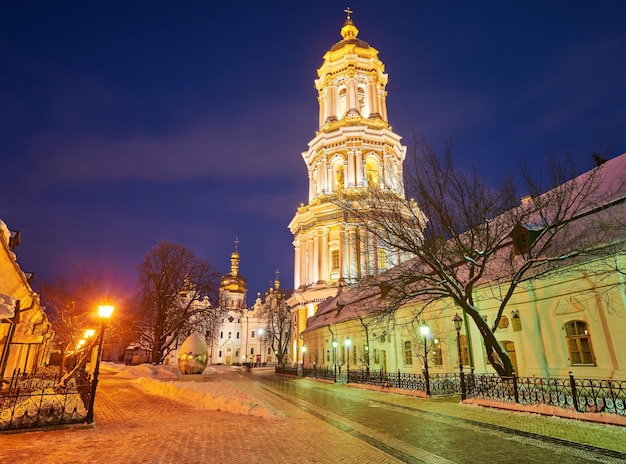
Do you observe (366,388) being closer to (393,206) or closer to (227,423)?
(393,206)

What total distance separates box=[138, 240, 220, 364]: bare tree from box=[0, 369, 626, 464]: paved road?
1010 inches

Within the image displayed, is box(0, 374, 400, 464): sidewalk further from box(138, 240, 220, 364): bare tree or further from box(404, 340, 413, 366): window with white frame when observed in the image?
box(138, 240, 220, 364): bare tree

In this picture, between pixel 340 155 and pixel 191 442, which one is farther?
pixel 340 155

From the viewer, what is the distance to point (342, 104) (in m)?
69.6

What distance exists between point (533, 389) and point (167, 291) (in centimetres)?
3353

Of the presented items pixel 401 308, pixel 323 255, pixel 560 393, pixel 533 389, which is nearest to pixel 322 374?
pixel 401 308

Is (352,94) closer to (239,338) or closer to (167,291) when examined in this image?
(167,291)

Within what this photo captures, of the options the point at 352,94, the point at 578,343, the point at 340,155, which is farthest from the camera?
the point at 352,94

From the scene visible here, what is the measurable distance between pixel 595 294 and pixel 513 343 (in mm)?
4910

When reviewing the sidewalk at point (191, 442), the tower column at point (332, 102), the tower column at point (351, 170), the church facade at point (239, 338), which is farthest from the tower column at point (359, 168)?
the church facade at point (239, 338)

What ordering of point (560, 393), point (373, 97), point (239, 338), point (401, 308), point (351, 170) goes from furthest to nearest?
1. point (239, 338)
2. point (373, 97)
3. point (351, 170)
4. point (401, 308)
5. point (560, 393)

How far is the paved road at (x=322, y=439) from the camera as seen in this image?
7.75 metres

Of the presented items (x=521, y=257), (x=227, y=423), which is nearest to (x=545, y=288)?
(x=521, y=257)

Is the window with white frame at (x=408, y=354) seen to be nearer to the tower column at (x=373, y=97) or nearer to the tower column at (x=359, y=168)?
the tower column at (x=359, y=168)
